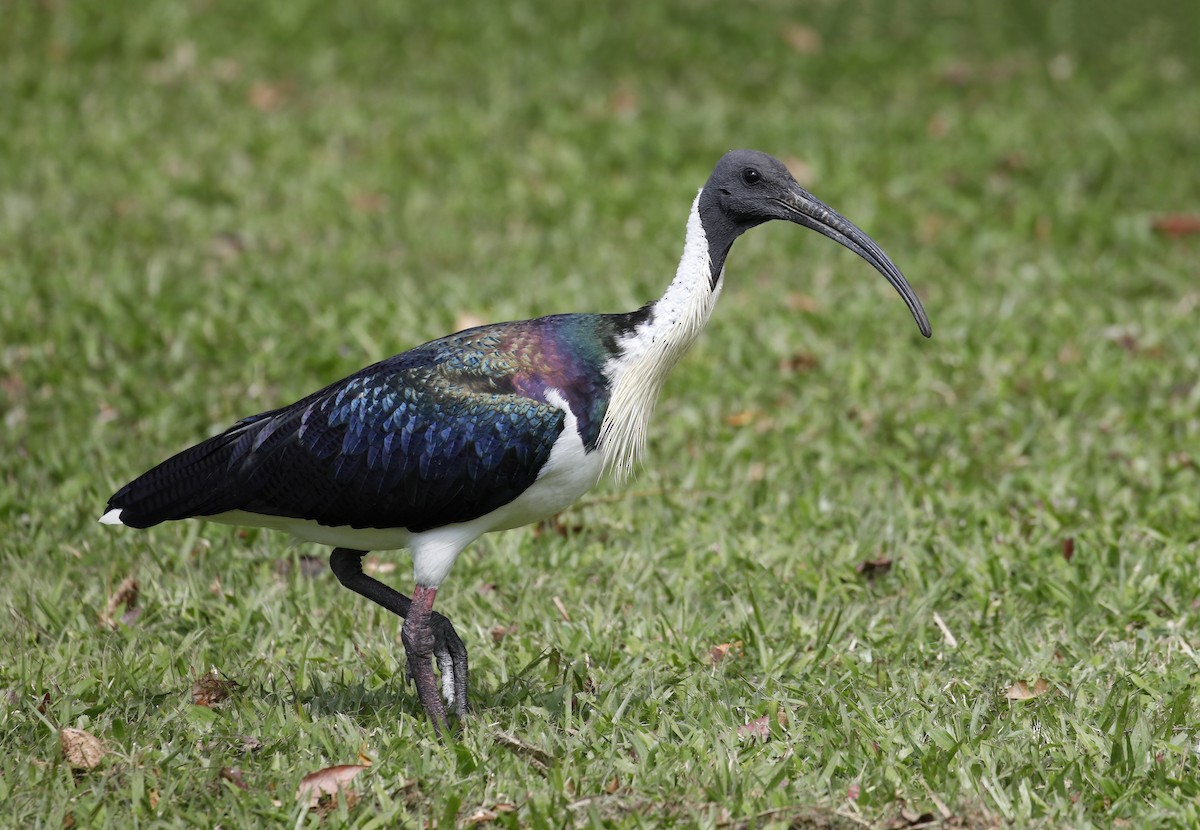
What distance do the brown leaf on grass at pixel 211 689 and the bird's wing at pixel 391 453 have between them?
0.49 m

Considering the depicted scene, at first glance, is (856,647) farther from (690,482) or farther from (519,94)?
(519,94)

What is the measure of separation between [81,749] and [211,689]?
20.7 inches

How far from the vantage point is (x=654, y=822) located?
140 inches

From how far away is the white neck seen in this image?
407 centimetres

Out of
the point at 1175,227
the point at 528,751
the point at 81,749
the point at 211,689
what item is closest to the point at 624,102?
the point at 1175,227

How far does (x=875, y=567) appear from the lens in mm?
5312

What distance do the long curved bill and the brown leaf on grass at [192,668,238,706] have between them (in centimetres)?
212

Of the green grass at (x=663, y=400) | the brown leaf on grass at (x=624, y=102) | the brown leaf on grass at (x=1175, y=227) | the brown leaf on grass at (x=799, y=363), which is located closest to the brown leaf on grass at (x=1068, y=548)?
the green grass at (x=663, y=400)

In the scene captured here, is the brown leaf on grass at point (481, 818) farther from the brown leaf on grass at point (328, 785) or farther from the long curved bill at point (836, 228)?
the long curved bill at point (836, 228)

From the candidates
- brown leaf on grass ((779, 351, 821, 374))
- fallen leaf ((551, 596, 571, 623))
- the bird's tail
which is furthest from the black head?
brown leaf on grass ((779, 351, 821, 374))

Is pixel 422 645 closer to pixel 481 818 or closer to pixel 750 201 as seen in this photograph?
pixel 481 818

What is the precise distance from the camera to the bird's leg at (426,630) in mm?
4094

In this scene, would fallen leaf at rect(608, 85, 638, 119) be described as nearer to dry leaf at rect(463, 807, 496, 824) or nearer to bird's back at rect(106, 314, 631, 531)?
bird's back at rect(106, 314, 631, 531)

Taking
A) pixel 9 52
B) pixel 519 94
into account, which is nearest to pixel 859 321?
pixel 519 94
